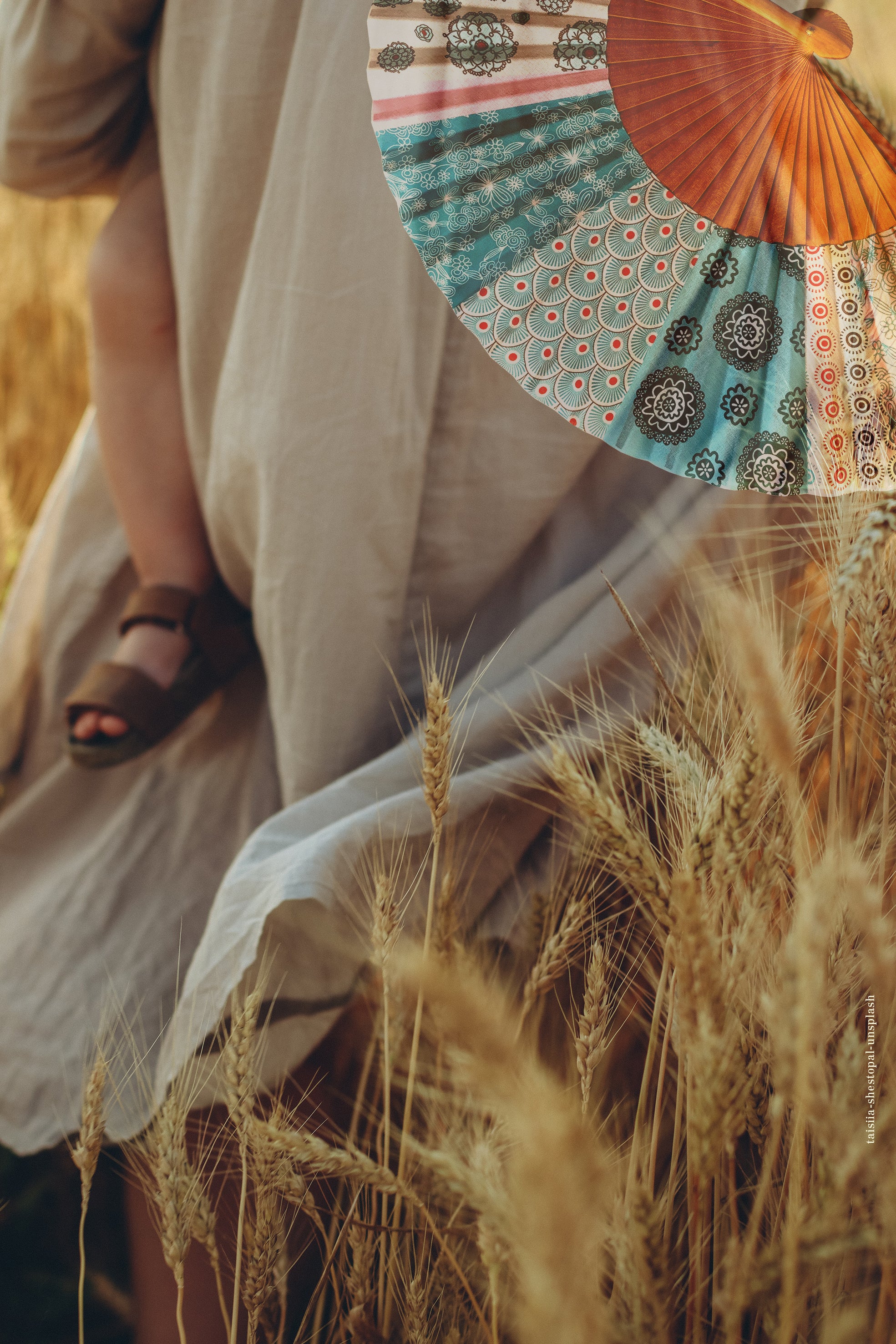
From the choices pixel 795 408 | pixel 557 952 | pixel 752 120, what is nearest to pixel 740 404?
pixel 795 408

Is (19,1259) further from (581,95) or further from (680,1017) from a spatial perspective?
(581,95)

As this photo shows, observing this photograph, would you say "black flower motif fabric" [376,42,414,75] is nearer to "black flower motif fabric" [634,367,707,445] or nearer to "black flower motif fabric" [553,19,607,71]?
"black flower motif fabric" [553,19,607,71]

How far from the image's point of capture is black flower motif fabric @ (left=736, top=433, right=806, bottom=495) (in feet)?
2.09

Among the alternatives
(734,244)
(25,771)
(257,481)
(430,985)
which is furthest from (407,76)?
(25,771)

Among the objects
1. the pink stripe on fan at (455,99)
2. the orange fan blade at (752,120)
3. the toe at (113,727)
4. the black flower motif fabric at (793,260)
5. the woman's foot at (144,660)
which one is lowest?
the toe at (113,727)

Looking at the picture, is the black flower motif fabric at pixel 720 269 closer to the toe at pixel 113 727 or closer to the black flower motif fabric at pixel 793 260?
the black flower motif fabric at pixel 793 260

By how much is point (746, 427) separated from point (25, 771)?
96 cm

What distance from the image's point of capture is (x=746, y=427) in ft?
2.11

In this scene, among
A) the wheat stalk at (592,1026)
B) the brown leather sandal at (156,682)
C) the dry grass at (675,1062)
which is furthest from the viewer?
the brown leather sandal at (156,682)

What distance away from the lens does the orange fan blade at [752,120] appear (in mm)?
581

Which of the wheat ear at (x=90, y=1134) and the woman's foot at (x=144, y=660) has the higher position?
the woman's foot at (x=144, y=660)

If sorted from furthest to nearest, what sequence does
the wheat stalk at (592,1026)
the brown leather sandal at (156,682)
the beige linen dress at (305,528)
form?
the brown leather sandal at (156,682) → the beige linen dress at (305,528) → the wheat stalk at (592,1026)

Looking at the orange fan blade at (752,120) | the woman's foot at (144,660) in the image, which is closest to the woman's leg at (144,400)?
the woman's foot at (144,660)

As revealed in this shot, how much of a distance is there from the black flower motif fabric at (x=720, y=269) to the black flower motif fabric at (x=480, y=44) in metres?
0.20
